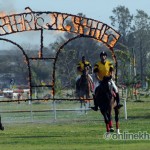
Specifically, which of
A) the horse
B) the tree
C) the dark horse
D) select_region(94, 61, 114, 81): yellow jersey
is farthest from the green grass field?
the tree

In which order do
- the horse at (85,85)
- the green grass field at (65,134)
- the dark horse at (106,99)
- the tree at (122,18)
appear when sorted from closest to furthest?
1. the green grass field at (65,134)
2. the dark horse at (106,99)
3. the horse at (85,85)
4. the tree at (122,18)

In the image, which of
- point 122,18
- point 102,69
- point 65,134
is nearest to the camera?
point 102,69

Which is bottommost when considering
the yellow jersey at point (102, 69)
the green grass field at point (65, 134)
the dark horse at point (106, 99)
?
the green grass field at point (65, 134)

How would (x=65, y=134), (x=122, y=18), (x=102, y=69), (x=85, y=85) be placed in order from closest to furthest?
(x=102, y=69)
(x=65, y=134)
(x=85, y=85)
(x=122, y=18)

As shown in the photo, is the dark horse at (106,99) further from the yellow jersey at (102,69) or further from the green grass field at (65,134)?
the green grass field at (65,134)

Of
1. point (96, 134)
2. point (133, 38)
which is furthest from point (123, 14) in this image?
point (96, 134)

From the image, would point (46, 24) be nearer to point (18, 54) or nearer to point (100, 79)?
point (100, 79)

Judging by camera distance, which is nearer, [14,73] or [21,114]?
[21,114]

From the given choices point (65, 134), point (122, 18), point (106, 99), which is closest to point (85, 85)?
point (65, 134)

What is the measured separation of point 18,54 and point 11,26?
73728 mm

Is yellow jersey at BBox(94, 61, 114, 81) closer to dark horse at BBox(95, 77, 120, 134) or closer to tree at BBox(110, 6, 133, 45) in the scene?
dark horse at BBox(95, 77, 120, 134)

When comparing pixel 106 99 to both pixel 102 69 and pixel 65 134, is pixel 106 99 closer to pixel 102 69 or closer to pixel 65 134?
pixel 102 69

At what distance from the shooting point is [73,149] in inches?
750

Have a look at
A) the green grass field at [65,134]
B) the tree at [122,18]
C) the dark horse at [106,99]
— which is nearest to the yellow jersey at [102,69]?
the dark horse at [106,99]
